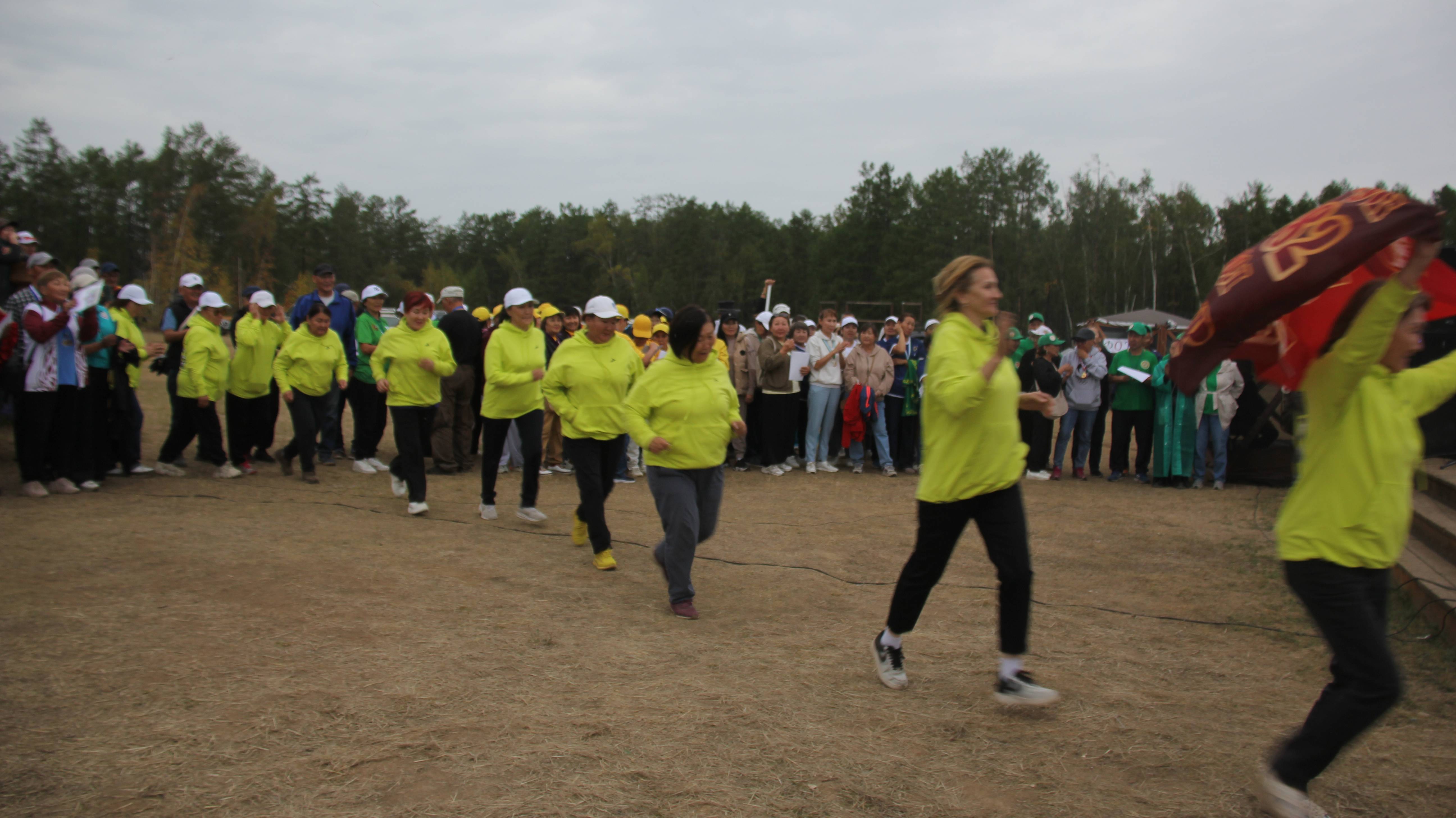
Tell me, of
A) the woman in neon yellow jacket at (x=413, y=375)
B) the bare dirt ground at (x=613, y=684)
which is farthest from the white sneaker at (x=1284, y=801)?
the woman in neon yellow jacket at (x=413, y=375)

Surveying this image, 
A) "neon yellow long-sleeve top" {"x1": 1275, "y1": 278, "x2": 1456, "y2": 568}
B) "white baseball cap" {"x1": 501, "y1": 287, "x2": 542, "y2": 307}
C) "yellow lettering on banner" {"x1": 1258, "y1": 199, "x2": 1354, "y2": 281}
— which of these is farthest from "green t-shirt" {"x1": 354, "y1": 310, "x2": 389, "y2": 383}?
"neon yellow long-sleeve top" {"x1": 1275, "y1": 278, "x2": 1456, "y2": 568}

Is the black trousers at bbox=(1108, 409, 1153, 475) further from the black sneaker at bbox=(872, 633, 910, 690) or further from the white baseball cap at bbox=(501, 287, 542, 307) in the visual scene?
the black sneaker at bbox=(872, 633, 910, 690)

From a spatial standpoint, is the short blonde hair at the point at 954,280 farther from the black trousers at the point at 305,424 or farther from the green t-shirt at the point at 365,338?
the green t-shirt at the point at 365,338

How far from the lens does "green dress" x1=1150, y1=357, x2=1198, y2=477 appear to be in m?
12.1

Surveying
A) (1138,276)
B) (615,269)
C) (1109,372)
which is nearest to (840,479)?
(1109,372)

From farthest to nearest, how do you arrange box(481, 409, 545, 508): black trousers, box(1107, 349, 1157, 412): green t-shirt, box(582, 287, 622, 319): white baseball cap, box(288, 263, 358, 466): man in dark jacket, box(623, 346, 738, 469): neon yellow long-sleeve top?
box(1107, 349, 1157, 412): green t-shirt
box(288, 263, 358, 466): man in dark jacket
box(481, 409, 545, 508): black trousers
box(582, 287, 622, 319): white baseball cap
box(623, 346, 738, 469): neon yellow long-sleeve top

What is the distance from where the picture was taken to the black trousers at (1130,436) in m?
12.6

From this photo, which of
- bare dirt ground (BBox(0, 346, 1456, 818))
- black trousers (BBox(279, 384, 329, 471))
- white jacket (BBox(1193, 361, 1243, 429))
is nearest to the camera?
bare dirt ground (BBox(0, 346, 1456, 818))

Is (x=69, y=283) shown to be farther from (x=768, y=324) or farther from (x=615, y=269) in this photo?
(x=615, y=269)

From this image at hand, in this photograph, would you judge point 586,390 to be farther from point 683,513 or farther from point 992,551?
point 992,551

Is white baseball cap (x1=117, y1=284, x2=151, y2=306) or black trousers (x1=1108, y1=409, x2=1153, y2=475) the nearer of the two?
white baseball cap (x1=117, y1=284, x2=151, y2=306)

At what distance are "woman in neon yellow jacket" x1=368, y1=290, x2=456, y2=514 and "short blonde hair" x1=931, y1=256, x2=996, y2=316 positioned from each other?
5521 mm

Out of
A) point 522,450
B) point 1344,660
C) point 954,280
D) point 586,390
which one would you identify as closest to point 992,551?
point 954,280

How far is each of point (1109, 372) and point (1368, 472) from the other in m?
10.2
